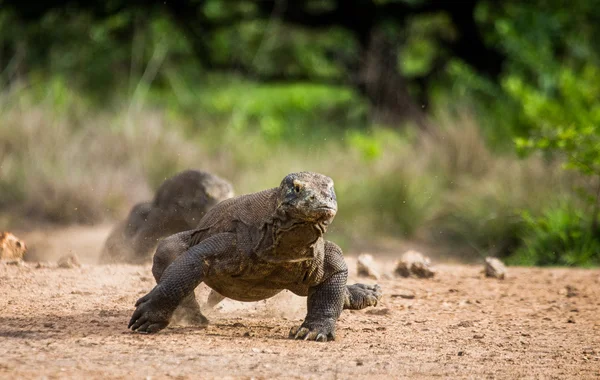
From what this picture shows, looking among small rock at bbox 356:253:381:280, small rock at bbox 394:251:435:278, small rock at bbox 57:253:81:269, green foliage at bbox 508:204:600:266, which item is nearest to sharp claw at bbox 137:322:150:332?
small rock at bbox 57:253:81:269

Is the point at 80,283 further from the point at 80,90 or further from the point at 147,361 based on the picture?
the point at 80,90

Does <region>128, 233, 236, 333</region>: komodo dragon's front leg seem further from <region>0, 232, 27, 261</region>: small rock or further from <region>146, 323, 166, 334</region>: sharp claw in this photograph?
<region>0, 232, 27, 261</region>: small rock

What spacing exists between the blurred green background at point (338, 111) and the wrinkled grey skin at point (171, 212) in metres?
4.10

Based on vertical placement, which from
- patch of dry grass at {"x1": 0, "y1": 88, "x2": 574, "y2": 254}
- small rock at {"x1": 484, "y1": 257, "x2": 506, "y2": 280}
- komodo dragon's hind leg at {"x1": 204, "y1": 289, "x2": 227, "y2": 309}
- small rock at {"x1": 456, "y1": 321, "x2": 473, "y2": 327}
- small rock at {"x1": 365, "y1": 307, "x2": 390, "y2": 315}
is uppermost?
patch of dry grass at {"x1": 0, "y1": 88, "x2": 574, "y2": 254}

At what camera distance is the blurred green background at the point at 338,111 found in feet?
42.9

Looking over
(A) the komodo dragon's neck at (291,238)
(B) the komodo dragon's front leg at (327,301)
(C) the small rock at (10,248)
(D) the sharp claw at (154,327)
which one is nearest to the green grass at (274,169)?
(C) the small rock at (10,248)

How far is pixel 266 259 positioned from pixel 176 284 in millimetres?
520

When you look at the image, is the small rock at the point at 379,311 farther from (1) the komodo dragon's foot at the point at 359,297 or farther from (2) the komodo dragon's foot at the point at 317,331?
(2) the komodo dragon's foot at the point at 317,331

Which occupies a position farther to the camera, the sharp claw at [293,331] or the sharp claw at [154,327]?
the sharp claw at [293,331]

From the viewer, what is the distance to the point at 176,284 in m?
5.34

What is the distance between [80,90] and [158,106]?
2.06 metres

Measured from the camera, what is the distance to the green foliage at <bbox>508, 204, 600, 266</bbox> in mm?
11055

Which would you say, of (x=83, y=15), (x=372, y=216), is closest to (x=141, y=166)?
(x=372, y=216)

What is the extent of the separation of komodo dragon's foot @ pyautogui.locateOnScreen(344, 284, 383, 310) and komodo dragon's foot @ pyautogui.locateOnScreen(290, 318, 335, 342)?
505 mm
